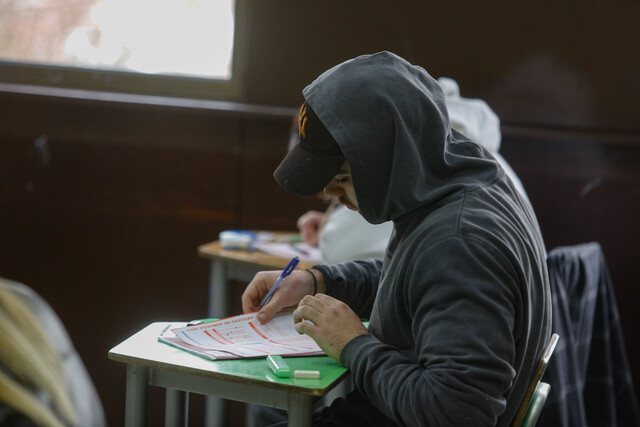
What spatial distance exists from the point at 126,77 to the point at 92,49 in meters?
0.20

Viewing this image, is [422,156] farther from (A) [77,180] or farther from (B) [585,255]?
(A) [77,180]

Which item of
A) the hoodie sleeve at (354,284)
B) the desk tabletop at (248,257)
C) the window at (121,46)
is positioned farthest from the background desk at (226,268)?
the window at (121,46)

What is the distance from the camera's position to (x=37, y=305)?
2.13 feet

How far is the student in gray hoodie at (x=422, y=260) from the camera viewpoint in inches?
47.0

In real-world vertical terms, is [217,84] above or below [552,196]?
above

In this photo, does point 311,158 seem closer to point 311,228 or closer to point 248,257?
point 248,257

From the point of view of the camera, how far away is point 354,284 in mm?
1724

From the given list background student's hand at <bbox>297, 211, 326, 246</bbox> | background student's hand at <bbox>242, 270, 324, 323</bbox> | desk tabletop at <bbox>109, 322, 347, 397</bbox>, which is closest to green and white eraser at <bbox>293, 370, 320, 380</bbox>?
desk tabletop at <bbox>109, 322, 347, 397</bbox>

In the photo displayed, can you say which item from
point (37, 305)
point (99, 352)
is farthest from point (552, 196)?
point (37, 305)

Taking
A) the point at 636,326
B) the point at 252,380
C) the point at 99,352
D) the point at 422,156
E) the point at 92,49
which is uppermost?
the point at 92,49

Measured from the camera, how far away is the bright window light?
320cm

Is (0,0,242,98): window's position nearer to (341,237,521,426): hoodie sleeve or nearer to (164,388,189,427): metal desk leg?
(164,388,189,427): metal desk leg

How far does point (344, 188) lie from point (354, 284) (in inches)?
12.8

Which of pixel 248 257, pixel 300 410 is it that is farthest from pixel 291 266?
pixel 248 257
